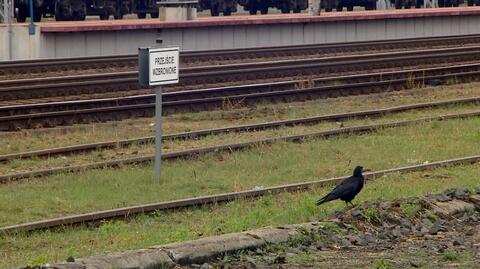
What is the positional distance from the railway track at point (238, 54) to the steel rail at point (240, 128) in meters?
7.62

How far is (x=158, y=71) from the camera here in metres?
13.1

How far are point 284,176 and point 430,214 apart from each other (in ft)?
12.5

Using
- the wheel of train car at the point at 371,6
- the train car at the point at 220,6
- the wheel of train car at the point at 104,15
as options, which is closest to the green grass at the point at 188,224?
the wheel of train car at the point at 104,15

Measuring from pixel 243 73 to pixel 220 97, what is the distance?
359 centimetres

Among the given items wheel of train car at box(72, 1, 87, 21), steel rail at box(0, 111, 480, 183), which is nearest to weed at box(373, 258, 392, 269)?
steel rail at box(0, 111, 480, 183)

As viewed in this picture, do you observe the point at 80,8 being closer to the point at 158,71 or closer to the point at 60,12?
the point at 60,12

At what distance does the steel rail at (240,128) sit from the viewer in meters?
14.5

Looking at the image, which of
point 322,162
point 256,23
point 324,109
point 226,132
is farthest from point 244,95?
point 256,23

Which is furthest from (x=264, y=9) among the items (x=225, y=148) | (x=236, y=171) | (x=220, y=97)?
(x=236, y=171)

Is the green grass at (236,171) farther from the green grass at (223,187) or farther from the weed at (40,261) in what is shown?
the weed at (40,261)

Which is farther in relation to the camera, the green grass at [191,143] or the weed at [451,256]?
the green grass at [191,143]

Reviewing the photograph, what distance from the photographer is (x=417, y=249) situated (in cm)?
842

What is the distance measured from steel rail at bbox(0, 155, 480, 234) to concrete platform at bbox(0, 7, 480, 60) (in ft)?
36.8

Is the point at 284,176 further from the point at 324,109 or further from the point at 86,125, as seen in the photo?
the point at 324,109
